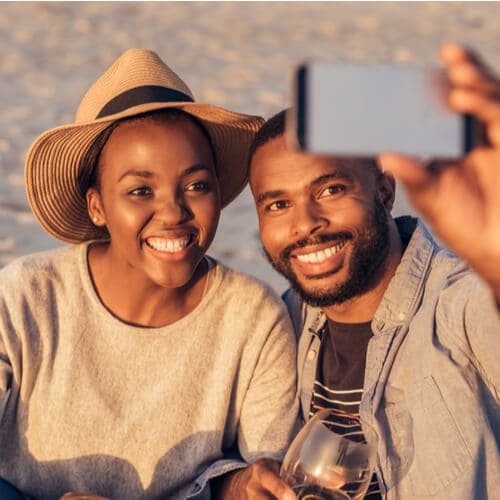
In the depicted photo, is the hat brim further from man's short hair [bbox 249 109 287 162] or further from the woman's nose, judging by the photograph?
the woman's nose

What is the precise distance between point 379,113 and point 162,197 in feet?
5.30

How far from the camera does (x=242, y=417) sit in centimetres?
348

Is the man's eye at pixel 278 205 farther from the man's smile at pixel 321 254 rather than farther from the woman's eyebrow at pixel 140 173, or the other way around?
the woman's eyebrow at pixel 140 173

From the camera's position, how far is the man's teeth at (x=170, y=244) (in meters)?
3.26

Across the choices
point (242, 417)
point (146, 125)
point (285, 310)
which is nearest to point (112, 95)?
point (146, 125)

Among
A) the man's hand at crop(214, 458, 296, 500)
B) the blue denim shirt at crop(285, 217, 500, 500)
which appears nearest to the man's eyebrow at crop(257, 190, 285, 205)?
the blue denim shirt at crop(285, 217, 500, 500)

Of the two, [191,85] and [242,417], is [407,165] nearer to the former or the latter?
[242,417]

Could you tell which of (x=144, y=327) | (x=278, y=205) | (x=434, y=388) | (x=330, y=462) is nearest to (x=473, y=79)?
(x=330, y=462)

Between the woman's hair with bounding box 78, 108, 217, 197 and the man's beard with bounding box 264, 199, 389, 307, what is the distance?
525 mm

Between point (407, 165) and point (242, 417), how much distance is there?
198 centimetres

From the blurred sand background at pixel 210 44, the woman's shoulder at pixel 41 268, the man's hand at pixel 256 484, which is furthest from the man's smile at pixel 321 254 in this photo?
the blurred sand background at pixel 210 44

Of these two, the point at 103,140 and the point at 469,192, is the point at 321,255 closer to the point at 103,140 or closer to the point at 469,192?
the point at 103,140

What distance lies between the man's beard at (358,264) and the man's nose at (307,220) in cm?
5

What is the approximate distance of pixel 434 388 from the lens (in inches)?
119
